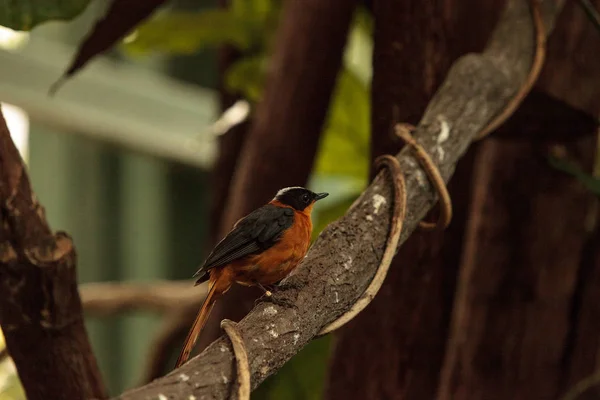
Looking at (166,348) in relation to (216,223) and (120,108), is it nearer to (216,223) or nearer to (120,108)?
(216,223)

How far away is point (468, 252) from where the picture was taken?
1.10 meters

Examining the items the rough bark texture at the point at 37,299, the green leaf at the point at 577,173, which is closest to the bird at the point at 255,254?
the rough bark texture at the point at 37,299

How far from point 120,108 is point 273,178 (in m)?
1.38

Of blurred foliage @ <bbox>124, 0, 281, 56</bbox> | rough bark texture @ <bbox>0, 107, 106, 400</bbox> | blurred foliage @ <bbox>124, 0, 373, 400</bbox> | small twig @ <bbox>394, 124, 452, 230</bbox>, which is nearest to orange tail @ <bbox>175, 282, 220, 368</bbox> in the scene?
rough bark texture @ <bbox>0, 107, 106, 400</bbox>

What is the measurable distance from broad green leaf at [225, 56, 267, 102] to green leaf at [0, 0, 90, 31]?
86 cm

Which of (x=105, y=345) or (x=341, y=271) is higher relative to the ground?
(x=341, y=271)

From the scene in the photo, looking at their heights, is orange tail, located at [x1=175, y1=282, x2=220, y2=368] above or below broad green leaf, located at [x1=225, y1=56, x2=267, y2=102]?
above

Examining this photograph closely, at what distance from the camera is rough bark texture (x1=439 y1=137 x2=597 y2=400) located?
3.65 ft

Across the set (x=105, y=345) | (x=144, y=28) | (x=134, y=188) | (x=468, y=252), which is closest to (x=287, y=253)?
(x=468, y=252)

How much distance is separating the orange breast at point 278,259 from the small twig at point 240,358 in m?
0.06

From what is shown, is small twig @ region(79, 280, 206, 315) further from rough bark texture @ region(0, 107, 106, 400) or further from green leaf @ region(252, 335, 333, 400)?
rough bark texture @ region(0, 107, 106, 400)

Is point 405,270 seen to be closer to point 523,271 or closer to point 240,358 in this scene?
point 523,271

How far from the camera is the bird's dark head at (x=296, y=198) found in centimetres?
64

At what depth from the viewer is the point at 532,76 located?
97cm
